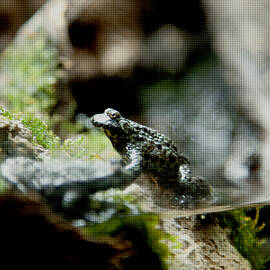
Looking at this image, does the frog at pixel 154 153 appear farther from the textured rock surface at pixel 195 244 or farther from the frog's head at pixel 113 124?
the textured rock surface at pixel 195 244

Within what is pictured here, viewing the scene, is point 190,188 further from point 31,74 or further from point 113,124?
point 31,74

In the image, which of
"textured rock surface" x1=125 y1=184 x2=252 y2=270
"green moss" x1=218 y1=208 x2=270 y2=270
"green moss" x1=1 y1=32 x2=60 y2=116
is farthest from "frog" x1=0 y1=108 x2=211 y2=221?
"green moss" x1=1 y1=32 x2=60 y2=116

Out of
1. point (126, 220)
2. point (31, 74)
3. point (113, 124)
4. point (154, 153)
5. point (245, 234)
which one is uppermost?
point (31, 74)

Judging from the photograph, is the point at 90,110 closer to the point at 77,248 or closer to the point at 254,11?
the point at 77,248

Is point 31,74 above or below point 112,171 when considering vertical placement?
above

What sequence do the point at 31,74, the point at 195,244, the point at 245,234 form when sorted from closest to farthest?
the point at 195,244, the point at 245,234, the point at 31,74

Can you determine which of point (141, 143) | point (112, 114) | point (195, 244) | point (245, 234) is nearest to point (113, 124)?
point (112, 114)

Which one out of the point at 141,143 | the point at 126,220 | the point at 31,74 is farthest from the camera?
the point at 31,74

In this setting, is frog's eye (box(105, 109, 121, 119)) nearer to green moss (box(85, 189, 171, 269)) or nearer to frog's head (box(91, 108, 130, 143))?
frog's head (box(91, 108, 130, 143))
